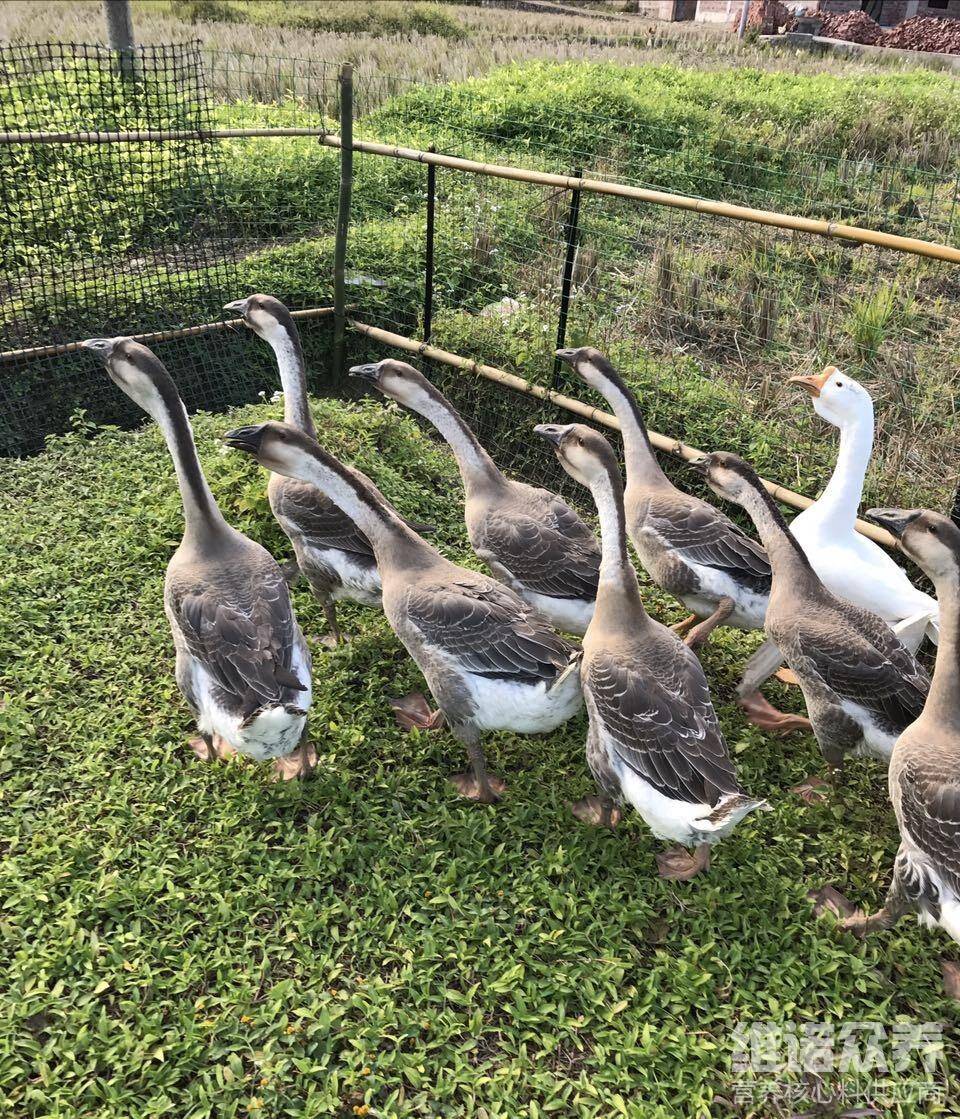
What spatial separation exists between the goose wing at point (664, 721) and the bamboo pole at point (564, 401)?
170 cm

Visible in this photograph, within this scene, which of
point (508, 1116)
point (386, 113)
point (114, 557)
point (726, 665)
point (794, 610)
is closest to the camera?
point (508, 1116)

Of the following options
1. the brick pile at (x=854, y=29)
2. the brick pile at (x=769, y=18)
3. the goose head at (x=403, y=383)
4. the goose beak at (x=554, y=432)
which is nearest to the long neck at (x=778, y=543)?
the goose beak at (x=554, y=432)

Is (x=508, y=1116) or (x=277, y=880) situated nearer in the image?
(x=508, y=1116)

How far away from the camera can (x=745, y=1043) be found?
125 inches

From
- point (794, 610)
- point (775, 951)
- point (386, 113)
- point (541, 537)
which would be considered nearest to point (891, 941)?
point (775, 951)

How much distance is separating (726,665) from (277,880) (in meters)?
2.86

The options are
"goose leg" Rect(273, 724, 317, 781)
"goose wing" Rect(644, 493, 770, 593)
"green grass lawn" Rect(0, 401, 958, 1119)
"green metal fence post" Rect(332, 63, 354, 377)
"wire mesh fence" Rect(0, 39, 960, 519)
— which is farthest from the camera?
"green metal fence post" Rect(332, 63, 354, 377)

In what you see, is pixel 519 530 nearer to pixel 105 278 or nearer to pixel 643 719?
pixel 643 719

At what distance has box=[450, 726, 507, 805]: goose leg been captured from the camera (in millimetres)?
4105

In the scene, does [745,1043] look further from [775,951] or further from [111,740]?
[111,740]

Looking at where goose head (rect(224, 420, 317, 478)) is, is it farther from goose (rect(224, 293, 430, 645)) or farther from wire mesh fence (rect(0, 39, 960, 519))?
wire mesh fence (rect(0, 39, 960, 519))

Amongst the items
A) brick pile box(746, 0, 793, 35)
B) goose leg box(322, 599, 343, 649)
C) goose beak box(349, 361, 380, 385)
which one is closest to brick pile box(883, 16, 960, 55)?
brick pile box(746, 0, 793, 35)

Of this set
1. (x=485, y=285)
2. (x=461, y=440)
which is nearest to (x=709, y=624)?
(x=461, y=440)

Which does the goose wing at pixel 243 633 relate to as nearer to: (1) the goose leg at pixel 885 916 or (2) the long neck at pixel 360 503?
(2) the long neck at pixel 360 503
